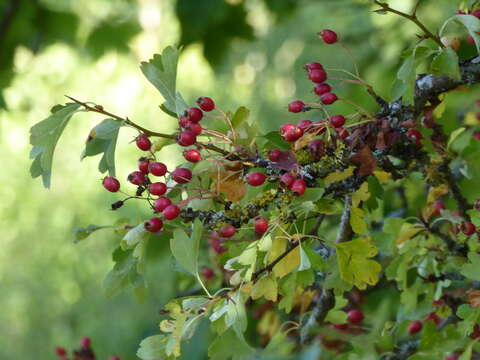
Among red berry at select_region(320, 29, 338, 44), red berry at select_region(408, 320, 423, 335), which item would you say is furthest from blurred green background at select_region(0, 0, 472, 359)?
red berry at select_region(320, 29, 338, 44)

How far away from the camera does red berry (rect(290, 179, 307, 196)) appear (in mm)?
829

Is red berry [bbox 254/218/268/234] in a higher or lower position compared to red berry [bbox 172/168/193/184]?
lower

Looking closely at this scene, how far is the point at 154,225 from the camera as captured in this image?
86 centimetres

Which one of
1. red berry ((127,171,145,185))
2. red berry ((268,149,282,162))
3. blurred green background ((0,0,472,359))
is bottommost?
blurred green background ((0,0,472,359))

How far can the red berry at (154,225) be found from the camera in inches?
33.9

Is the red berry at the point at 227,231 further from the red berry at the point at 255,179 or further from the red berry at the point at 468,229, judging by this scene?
the red berry at the point at 468,229

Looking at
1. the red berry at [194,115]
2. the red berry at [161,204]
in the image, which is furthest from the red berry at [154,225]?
the red berry at [194,115]

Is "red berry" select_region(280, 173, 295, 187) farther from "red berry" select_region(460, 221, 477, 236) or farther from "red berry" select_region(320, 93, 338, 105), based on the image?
"red berry" select_region(460, 221, 477, 236)

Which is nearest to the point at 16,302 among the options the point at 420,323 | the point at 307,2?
the point at 307,2

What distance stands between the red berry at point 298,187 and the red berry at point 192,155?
112 millimetres

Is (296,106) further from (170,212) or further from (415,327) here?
(415,327)

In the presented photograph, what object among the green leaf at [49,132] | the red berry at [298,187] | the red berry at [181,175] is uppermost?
the green leaf at [49,132]

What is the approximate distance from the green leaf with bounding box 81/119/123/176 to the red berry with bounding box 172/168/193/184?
3.7 inches

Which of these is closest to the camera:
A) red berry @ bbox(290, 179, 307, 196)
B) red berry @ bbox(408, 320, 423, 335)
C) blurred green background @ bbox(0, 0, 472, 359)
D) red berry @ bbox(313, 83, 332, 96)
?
red berry @ bbox(290, 179, 307, 196)
